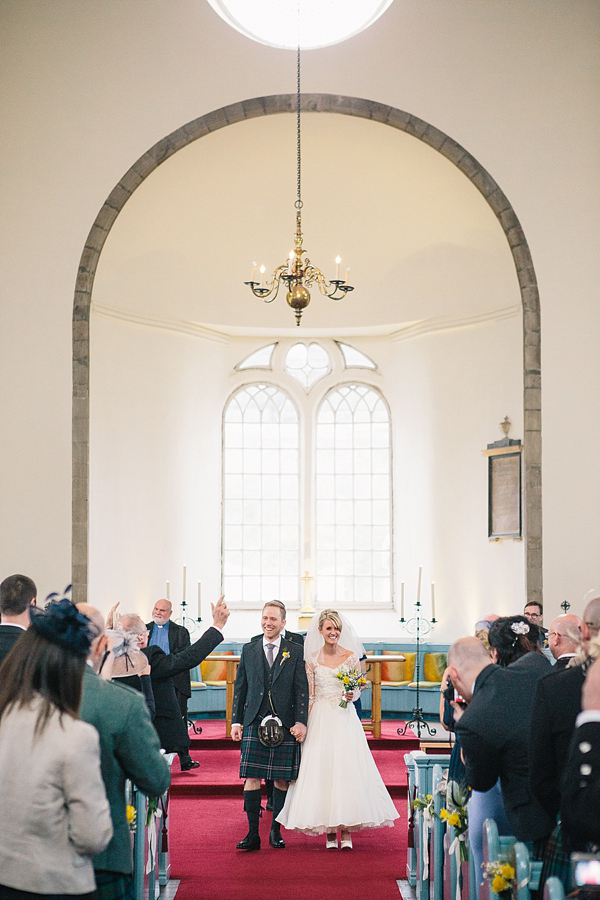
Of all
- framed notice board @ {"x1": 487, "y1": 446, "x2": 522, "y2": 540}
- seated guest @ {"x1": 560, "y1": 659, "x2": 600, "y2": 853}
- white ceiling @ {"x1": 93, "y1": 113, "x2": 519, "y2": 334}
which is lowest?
seated guest @ {"x1": 560, "y1": 659, "x2": 600, "y2": 853}

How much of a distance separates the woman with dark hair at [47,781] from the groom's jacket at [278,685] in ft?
13.0

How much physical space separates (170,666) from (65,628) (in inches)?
173

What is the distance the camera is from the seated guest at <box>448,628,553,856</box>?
3.62m

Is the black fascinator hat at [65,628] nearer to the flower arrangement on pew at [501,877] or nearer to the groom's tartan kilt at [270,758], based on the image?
the flower arrangement on pew at [501,877]

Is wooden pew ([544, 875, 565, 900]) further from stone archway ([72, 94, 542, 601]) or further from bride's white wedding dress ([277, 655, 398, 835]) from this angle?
stone archway ([72, 94, 542, 601])

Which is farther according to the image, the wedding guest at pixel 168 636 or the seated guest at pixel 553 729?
the wedding guest at pixel 168 636

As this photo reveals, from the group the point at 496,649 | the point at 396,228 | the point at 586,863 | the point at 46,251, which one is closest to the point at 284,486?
the point at 396,228

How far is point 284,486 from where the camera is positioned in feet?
45.3

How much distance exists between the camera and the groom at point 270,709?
647 centimetres

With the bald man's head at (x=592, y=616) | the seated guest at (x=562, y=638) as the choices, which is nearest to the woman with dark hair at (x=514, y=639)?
the bald man's head at (x=592, y=616)

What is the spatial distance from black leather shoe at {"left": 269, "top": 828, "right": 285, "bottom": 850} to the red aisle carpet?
0.16 feet

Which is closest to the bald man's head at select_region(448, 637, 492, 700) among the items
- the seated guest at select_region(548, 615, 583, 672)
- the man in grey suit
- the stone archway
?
the seated guest at select_region(548, 615, 583, 672)

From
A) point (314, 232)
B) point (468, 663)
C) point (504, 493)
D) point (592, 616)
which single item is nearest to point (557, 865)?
point (468, 663)

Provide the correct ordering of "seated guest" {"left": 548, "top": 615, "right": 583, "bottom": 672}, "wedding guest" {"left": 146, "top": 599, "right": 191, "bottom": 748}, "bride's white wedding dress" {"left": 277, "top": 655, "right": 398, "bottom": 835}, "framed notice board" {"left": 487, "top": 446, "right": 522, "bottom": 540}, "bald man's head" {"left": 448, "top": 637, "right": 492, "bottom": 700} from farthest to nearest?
"framed notice board" {"left": 487, "top": 446, "right": 522, "bottom": 540} < "wedding guest" {"left": 146, "top": 599, "right": 191, "bottom": 748} < "bride's white wedding dress" {"left": 277, "top": 655, "right": 398, "bottom": 835} < "seated guest" {"left": 548, "top": 615, "right": 583, "bottom": 672} < "bald man's head" {"left": 448, "top": 637, "right": 492, "bottom": 700}
